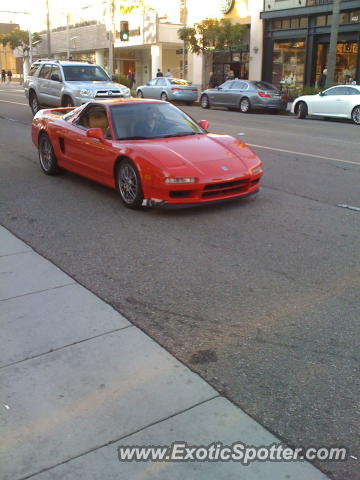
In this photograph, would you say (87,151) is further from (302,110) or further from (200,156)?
(302,110)

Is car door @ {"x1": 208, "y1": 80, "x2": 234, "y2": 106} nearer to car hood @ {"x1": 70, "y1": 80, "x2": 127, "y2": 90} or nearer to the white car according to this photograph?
the white car

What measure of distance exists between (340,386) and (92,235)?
3.70 meters

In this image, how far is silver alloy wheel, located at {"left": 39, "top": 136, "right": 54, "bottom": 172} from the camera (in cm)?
923

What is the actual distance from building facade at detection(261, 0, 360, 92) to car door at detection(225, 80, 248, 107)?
22.4 ft

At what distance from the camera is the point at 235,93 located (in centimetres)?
2544

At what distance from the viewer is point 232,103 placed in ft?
84.3

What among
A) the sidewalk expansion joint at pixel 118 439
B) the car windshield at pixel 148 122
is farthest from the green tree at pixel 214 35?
the sidewalk expansion joint at pixel 118 439

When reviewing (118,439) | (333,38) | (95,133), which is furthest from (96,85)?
(118,439)

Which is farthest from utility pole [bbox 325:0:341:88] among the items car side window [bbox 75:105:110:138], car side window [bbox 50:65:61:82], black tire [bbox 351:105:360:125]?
car side window [bbox 75:105:110:138]

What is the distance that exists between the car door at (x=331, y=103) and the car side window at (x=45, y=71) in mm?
10443

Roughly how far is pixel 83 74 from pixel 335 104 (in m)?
9.65

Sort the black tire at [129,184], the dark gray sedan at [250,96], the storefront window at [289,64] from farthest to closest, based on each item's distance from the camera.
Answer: the storefront window at [289,64] → the dark gray sedan at [250,96] → the black tire at [129,184]

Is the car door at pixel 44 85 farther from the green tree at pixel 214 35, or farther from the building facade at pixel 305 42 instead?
the green tree at pixel 214 35

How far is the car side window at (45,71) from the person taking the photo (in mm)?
19005
